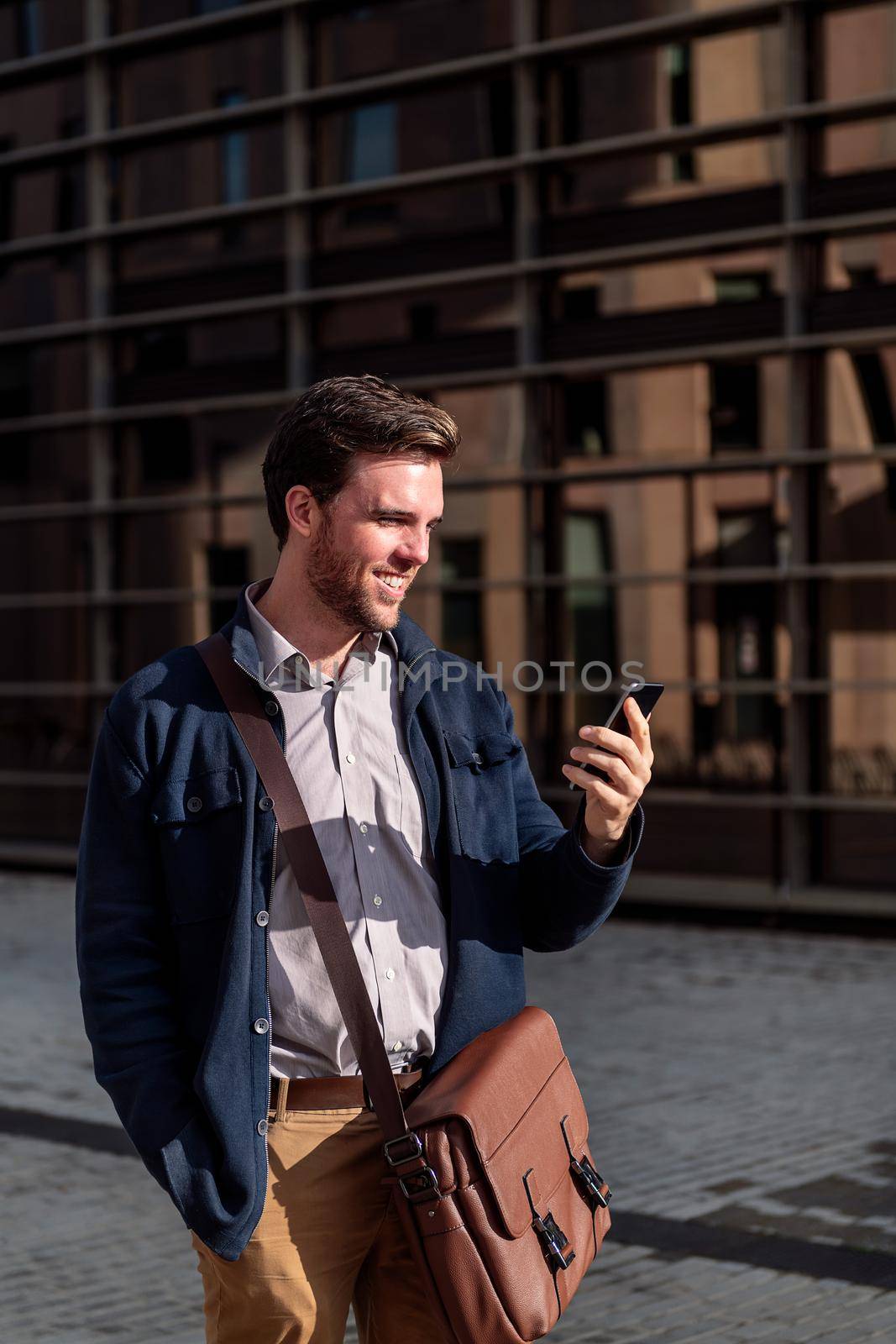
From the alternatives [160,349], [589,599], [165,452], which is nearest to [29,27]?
[160,349]

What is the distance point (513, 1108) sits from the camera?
8.08ft

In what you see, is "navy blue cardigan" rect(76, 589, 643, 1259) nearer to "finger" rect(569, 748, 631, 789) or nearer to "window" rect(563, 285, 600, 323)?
"finger" rect(569, 748, 631, 789)

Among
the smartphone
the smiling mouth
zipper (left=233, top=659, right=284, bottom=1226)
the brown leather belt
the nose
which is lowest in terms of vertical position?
the brown leather belt

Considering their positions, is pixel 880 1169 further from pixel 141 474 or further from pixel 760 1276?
pixel 141 474

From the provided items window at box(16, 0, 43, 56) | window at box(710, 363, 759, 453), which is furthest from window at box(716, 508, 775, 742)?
window at box(16, 0, 43, 56)

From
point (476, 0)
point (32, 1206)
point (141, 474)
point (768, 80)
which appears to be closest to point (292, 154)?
point (476, 0)

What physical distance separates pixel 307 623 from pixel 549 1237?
92cm

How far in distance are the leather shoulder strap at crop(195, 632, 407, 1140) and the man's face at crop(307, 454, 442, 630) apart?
0.19m

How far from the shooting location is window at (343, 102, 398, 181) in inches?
516

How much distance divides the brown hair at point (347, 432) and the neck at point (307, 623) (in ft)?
0.46

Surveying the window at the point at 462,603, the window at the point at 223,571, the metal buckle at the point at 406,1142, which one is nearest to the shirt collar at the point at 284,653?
the metal buckle at the point at 406,1142

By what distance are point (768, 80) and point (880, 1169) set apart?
25.9ft

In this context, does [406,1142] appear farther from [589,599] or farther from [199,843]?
[589,599]

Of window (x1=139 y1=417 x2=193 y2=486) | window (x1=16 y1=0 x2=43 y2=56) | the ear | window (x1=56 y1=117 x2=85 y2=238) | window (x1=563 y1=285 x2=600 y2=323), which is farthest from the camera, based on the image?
window (x1=16 y1=0 x2=43 y2=56)
